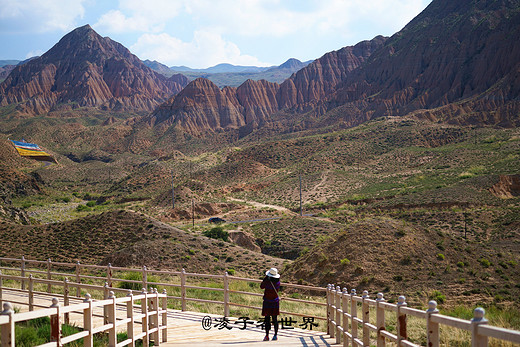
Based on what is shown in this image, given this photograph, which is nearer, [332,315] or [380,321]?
[380,321]

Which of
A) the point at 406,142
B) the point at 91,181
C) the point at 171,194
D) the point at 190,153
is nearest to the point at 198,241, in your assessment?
the point at 171,194

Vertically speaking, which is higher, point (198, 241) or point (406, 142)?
point (406, 142)

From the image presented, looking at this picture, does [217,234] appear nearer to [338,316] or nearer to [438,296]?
[438,296]

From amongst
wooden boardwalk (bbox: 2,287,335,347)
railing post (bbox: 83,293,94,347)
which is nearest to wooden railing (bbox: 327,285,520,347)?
wooden boardwalk (bbox: 2,287,335,347)

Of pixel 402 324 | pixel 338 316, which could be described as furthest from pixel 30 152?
pixel 402 324

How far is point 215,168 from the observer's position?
102 m

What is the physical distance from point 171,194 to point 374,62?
380ft

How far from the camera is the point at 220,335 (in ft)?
34.4

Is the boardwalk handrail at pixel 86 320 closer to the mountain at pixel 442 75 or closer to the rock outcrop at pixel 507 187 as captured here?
the rock outcrop at pixel 507 187

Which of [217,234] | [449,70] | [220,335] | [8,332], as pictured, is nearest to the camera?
[8,332]

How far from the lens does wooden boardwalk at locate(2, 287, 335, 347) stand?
388 inches

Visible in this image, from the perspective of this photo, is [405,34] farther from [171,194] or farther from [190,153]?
[171,194]

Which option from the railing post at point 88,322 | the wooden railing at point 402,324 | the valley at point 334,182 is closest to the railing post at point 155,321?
the railing post at point 88,322

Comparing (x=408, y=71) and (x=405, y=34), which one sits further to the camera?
(x=405, y=34)
